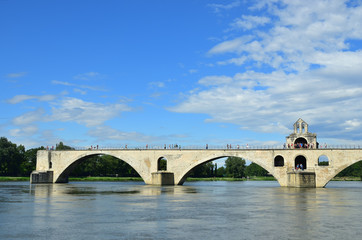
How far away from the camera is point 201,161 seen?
6028cm

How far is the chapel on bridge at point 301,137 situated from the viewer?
57.4 m

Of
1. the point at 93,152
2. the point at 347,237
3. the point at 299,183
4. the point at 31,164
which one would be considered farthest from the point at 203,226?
the point at 31,164

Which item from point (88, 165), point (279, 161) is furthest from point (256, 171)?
point (279, 161)

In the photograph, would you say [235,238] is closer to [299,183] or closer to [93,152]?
[299,183]

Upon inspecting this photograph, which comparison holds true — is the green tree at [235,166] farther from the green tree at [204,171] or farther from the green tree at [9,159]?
the green tree at [9,159]

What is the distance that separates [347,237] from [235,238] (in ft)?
14.3

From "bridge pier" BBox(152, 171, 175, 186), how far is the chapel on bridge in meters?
17.8

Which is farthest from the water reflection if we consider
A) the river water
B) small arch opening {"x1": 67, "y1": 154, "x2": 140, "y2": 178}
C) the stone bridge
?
small arch opening {"x1": 67, "y1": 154, "x2": 140, "y2": 178}

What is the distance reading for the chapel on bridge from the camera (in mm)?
57438

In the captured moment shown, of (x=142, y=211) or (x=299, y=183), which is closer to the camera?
(x=142, y=211)

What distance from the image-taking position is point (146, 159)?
63.2 metres

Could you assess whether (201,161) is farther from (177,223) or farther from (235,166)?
(235,166)

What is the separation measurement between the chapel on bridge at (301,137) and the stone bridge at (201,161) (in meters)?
2.02

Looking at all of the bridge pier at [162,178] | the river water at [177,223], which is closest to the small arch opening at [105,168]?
the bridge pier at [162,178]
